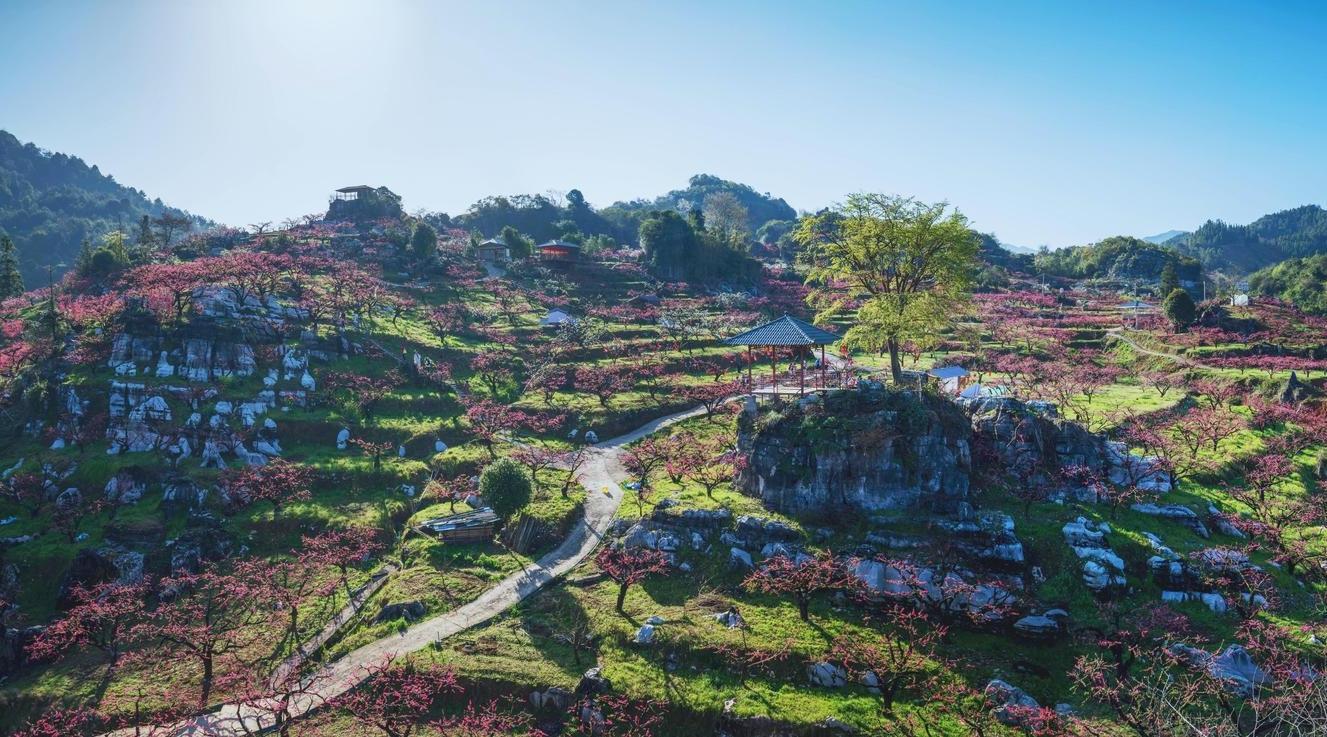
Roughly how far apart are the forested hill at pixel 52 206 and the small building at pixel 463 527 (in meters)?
100

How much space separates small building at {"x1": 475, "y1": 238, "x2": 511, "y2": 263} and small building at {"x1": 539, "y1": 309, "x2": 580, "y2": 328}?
2931 cm

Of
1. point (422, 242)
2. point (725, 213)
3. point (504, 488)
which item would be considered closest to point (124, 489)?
point (504, 488)

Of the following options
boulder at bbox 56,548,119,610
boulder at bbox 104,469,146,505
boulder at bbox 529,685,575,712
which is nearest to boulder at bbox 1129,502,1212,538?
boulder at bbox 529,685,575,712

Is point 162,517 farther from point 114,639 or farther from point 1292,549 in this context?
point 1292,549

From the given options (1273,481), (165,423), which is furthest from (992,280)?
(165,423)

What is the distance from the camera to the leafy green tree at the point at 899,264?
36062 mm

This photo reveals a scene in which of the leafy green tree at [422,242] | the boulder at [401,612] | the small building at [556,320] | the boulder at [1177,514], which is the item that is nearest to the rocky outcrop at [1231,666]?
the boulder at [1177,514]

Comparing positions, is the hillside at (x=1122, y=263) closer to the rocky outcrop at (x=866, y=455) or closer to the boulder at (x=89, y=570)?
the rocky outcrop at (x=866, y=455)

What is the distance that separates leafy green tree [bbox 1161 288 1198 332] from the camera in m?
66.4

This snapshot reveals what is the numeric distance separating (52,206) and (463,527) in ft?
596

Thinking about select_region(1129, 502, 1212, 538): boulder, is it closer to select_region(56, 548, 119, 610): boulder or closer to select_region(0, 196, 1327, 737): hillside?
select_region(0, 196, 1327, 737): hillside

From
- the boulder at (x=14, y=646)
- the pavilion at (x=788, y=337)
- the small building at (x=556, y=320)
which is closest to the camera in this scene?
the boulder at (x=14, y=646)

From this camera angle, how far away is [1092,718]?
2098cm

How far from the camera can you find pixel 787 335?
3734 centimetres
